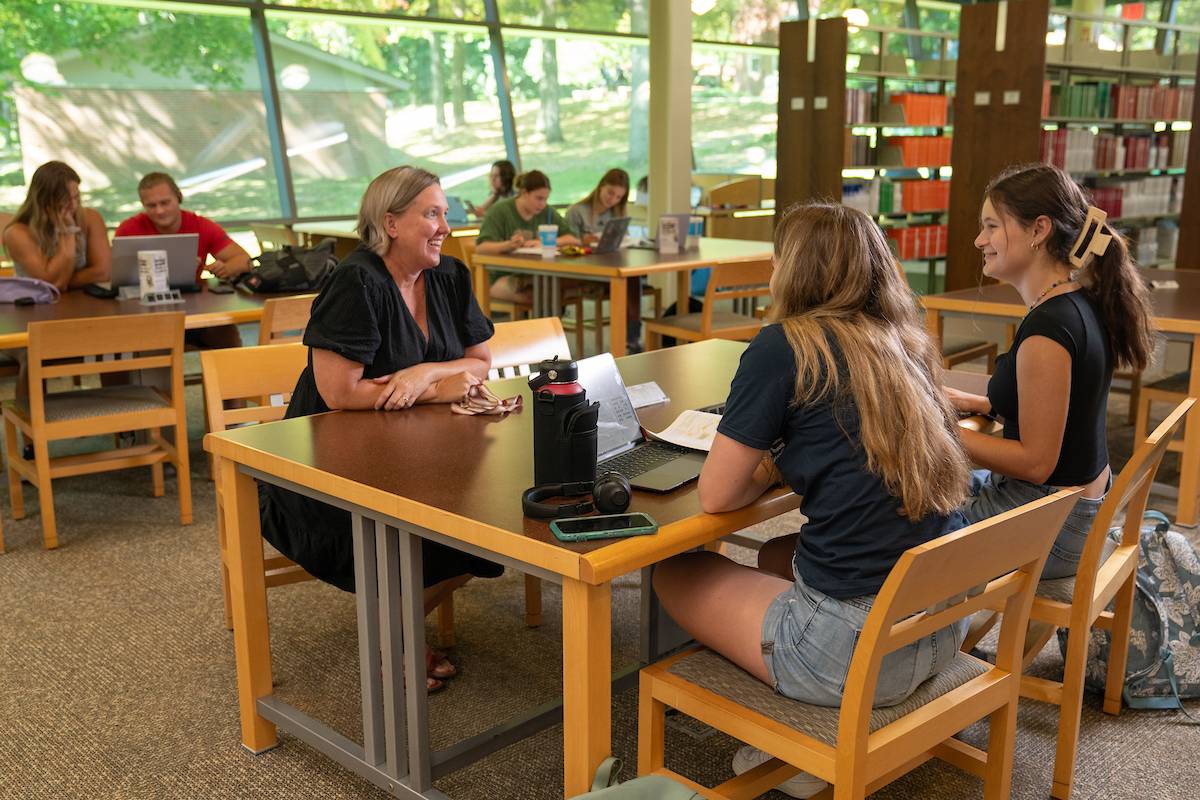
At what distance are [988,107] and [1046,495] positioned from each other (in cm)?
466

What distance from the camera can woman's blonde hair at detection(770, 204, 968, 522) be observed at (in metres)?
1.61

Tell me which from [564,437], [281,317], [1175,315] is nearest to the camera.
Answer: [564,437]

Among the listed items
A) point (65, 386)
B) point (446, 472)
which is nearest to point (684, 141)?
point (65, 386)

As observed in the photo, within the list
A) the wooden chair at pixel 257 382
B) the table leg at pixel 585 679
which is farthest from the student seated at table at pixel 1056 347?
the wooden chair at pixel 257 382

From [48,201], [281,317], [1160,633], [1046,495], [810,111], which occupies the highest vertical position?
[810,111]

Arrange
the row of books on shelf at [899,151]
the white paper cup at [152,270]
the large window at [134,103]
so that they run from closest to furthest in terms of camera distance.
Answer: the white paper cup at [152,270]
the large window at [134,103]
the row of books on shelf at [899,151]

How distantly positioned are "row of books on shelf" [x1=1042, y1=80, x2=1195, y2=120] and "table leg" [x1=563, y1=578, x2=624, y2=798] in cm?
653

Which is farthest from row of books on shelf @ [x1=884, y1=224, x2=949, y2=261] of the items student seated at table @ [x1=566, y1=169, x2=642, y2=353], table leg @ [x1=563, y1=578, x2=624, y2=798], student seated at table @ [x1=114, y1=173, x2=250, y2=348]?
table leg @ [x1=563, y1=578, x2=624, y2=798]

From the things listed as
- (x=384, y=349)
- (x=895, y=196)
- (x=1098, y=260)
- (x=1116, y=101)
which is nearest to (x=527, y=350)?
(x=384, y=349)

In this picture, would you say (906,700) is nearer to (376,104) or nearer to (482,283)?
(482,283)

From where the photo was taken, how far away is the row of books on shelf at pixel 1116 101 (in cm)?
745

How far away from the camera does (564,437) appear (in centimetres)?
175

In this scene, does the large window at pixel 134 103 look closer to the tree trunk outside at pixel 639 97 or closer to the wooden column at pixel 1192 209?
the tree trunk outside at pixel 639 97

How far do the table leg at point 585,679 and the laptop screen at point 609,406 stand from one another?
17.5 inches
